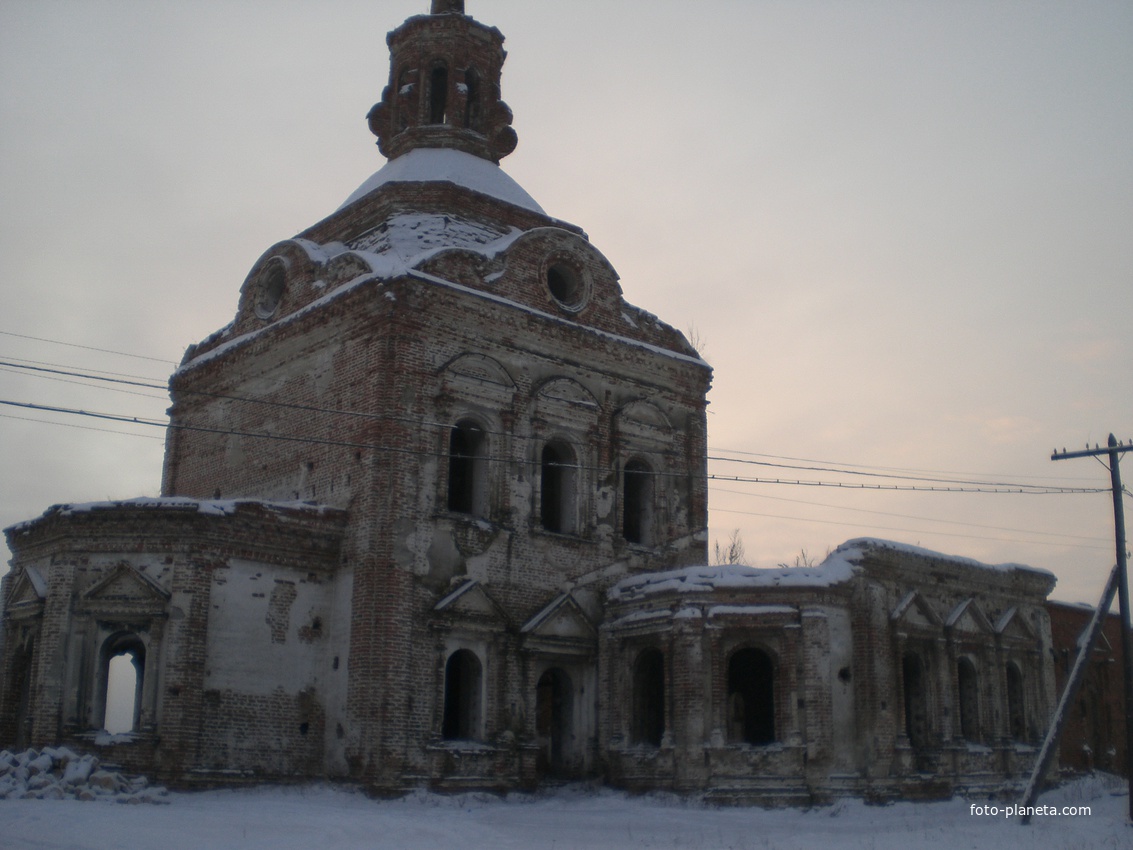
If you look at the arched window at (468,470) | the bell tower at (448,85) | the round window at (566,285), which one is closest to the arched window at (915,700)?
the arched window at (468,470)

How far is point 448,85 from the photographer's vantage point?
26188 mm

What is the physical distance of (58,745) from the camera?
16891 millimetres

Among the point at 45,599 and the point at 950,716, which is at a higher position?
the point at 45,599

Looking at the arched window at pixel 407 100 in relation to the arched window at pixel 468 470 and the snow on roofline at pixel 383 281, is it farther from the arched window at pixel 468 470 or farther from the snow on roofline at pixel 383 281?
the arched window at pixel 468 470

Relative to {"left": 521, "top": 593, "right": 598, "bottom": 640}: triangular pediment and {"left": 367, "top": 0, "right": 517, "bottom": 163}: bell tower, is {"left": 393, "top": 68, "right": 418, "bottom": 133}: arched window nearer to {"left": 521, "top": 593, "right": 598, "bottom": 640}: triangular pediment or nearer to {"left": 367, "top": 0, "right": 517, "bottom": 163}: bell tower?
{"left": 367, "top": 0, "right": 517, "bottom": 163}: bell tower

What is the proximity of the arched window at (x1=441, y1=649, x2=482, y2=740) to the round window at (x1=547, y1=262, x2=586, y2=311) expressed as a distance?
6.86 m

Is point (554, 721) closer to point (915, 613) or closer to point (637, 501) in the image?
point (637, 501)

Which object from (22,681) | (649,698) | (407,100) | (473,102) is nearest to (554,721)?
(649,698)

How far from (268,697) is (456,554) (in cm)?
357

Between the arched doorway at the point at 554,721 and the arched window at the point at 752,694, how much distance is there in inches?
110

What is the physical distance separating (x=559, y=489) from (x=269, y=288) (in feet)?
22.1

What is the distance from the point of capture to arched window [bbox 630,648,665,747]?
64.8ft

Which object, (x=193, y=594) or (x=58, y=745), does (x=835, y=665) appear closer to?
(x=193, y=594)

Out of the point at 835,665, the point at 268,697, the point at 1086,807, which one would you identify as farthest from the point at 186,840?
the point at 1086,807
